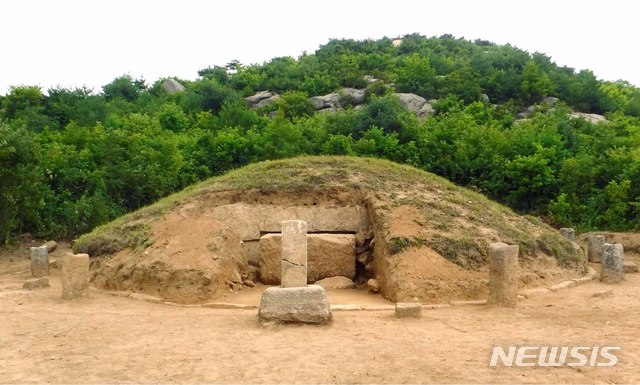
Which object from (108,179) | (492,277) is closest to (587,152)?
(492,277)

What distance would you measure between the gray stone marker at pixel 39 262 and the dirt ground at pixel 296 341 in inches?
104

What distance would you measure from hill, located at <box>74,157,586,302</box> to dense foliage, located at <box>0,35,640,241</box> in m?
6.32

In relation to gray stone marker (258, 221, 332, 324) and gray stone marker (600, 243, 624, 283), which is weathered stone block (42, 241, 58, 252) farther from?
gray stone marker (600, 243, 624, 283)

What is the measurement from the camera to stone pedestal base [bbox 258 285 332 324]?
822 centimetres

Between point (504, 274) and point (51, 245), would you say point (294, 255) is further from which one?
point (51, 245)

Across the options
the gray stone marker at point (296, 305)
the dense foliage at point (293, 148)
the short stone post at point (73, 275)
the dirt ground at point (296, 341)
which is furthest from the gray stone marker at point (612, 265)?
the short stone post at point (73, 275)

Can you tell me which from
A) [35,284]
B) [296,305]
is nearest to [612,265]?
[296,305]

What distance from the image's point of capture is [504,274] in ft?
31.4

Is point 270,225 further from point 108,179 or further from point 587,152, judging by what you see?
point 587,152

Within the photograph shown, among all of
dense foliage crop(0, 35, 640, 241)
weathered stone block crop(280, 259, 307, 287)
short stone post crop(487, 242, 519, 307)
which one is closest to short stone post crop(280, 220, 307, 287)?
weathered stone block crop(280, 259, 307, 287)

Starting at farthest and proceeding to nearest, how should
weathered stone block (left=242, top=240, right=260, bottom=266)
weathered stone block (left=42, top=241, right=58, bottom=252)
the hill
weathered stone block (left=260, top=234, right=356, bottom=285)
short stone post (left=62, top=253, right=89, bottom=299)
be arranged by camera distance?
1. weathered stone block (left=42, top=241, right=58, bottom=252)
2. weathered stone block (left=242, top=240, right=260, bottom=266)
3. weathered stone block (left=260, top=234, right=356, bottom=285)
4. the hill
5. short stone post (left=62, top=253, right=89, bottom=299)

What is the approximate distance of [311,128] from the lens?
25.0 meters

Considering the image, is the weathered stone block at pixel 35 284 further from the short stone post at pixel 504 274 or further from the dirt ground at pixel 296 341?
the short stone post at pixel 504 274

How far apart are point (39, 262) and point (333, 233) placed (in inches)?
245
